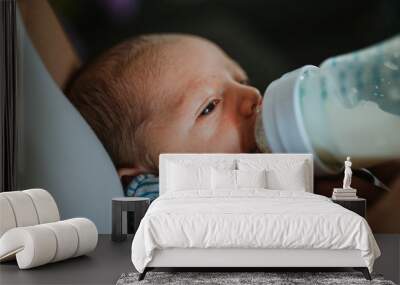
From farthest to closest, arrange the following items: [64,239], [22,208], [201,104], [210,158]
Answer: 1. [201,104]
2. [210,158]
3. [22,208]
4. [64,239]

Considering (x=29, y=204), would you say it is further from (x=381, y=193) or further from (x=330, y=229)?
(x=381, y=193)

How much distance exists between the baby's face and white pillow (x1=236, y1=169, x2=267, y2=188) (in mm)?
743

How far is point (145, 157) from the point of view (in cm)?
733

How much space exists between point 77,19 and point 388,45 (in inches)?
135

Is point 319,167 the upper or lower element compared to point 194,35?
lower

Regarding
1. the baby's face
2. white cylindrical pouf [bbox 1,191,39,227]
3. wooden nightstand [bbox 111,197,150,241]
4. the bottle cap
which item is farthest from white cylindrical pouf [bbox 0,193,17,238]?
the bottle cap

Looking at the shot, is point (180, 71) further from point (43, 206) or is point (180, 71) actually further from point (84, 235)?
point (84, 235)

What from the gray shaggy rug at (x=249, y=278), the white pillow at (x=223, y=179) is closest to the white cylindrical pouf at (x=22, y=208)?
the gray shaggy rug at (x=249, y=278)

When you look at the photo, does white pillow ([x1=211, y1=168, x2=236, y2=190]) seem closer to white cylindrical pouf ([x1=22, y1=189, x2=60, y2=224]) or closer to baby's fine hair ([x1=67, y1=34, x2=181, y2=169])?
baby's fine hair ([x1=67, y1=34, x2=181, y2=169])

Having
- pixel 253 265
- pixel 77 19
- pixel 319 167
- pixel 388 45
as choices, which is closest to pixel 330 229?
pixel 253 265

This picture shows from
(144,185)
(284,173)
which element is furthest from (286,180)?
(144,185)

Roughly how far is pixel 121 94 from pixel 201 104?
2.91ft

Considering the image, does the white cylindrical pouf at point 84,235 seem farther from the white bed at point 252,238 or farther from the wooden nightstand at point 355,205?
the wooden nightstand at point 355,205

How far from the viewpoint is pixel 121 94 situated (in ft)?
24.1
